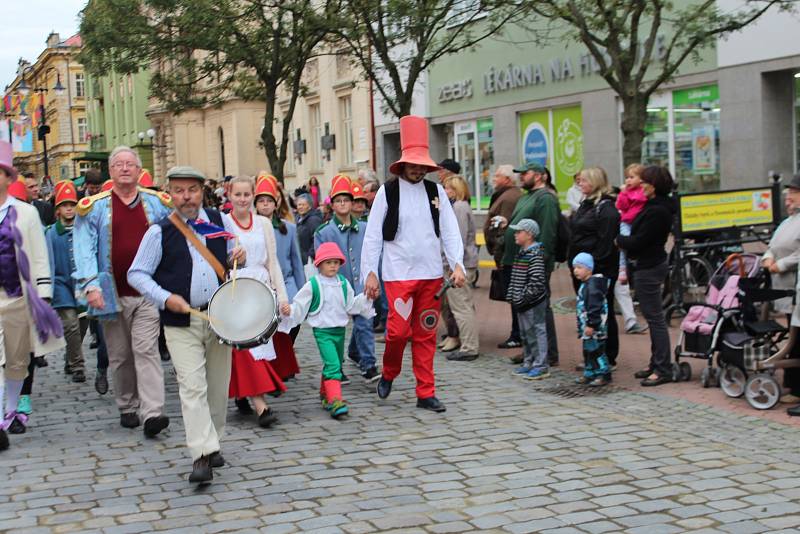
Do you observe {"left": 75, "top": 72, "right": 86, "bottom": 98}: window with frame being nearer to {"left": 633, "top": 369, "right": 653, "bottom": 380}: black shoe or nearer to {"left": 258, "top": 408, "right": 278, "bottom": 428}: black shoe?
{"left": 633, "top": 369, "right": 653, "bottom": 380}: black shoe

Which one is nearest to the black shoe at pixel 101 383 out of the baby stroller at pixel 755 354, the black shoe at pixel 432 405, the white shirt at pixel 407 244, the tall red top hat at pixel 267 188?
the tall red top hat at pixel 267 188

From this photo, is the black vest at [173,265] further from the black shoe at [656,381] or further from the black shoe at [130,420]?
the black shoe at [656,381]

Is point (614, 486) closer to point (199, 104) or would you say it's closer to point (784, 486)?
point (784, 486)

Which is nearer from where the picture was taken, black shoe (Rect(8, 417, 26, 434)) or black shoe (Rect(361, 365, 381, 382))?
black shoe (Rect(8, 417, 26, 434))

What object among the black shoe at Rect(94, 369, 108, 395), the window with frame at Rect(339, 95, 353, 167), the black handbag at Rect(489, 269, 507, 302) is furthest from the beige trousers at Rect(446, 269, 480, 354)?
the window with frame at Rect(339, 95, 353, 167)

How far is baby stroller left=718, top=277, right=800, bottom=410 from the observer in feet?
26.1

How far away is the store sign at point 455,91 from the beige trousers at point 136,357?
19482 millimetres

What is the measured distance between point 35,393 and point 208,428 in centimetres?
420

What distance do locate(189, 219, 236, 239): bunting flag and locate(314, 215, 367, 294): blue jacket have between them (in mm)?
3226

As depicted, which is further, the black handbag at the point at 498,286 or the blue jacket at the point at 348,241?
the black handbag at the point at 498,286

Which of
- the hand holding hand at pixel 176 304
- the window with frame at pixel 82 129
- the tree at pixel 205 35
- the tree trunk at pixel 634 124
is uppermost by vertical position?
the window with frame at pixel 82 129

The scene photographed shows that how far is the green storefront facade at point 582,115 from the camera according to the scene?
18203 millimetres

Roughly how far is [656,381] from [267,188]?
368 cm

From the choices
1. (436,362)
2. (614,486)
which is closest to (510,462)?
(614,486)
